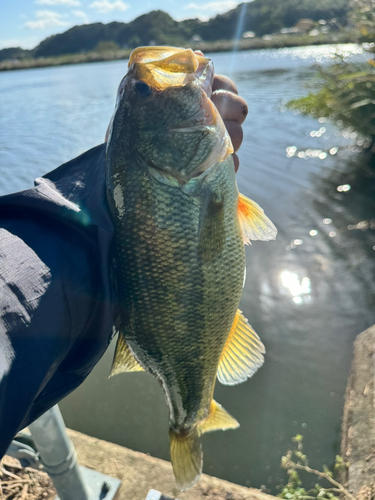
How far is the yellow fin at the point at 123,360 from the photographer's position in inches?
62.5

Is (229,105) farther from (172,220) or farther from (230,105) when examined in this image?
(172,220)

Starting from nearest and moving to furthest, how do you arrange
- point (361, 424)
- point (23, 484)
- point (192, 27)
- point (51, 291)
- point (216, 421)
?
point (51, 291) < point (216, 421) < point (23, 484) < point (361, 424) < point (192, 27)

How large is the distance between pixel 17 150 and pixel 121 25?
244 feet

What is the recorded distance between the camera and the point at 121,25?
70688mm

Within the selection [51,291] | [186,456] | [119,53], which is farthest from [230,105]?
[119,53]

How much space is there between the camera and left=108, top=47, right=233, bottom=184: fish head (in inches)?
59.4

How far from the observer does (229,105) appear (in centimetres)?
181

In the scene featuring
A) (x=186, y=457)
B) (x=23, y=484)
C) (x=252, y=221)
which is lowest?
(x=23, y=484)

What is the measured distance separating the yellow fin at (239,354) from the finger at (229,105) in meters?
1.02

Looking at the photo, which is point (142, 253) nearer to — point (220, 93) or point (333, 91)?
point (220, 93)

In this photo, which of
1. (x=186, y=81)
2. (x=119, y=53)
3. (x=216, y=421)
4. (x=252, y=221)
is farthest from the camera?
(x=119, y=53)

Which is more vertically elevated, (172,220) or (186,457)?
(172,220)

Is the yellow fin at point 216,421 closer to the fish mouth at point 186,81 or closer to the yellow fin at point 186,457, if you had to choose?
the yellow fin at point 186,457

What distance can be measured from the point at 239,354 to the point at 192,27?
9386 cm
